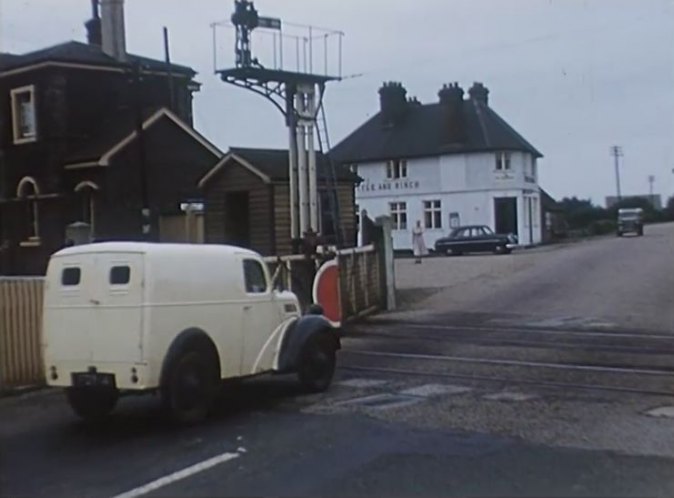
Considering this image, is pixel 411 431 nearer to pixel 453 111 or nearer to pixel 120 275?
pixel 120 275

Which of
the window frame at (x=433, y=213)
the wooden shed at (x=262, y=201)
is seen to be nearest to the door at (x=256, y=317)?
the wooden shed at (x=262, y=201)

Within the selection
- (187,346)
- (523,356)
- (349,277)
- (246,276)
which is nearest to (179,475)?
(187,346)

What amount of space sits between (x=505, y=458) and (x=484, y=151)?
167 ft

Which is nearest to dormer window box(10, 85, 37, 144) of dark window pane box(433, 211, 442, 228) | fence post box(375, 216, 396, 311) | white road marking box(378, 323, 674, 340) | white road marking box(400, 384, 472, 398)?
fence post box(375, 216, 396, 311)

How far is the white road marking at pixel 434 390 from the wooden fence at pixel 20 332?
17.2ft

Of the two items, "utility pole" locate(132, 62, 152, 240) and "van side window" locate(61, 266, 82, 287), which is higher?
"utility pole" locate(132, 62, 152, 240)

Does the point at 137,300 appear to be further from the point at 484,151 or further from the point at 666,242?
the point at 484,151

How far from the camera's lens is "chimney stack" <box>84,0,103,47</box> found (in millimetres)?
37594

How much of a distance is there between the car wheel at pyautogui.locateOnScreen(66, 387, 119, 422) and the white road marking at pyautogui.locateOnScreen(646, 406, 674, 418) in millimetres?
6088

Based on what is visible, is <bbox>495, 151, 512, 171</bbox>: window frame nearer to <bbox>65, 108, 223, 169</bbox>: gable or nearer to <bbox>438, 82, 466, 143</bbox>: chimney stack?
<bbox>438, 82, 466, 143</bbox>: chimney stack

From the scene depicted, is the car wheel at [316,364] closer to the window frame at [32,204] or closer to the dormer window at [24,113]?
the window frame at [32,204]

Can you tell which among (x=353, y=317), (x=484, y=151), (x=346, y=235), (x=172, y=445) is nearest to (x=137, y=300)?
(x=172, y=445)

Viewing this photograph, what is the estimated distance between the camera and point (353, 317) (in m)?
25.0

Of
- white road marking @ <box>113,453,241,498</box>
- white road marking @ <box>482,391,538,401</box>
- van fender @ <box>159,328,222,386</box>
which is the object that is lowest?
white road marking @ <box>482,391,538,401</box>
